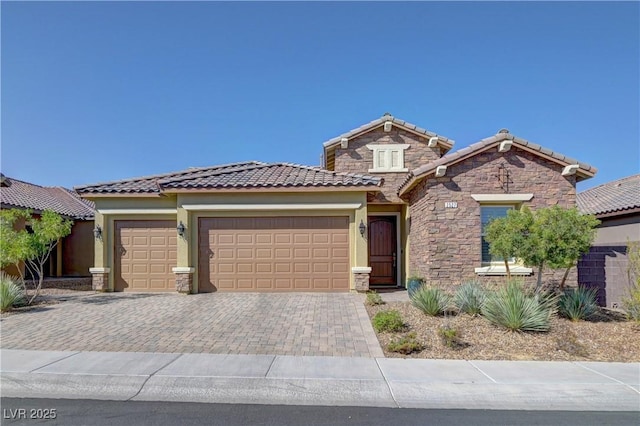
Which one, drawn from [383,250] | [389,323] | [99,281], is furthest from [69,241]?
[389,323]

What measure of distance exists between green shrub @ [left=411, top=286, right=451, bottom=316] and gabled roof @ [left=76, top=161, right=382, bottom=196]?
452cm

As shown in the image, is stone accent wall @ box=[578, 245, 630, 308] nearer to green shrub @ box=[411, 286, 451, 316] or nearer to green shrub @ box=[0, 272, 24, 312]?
green shrub @ box=[411, 286, 451, 316]

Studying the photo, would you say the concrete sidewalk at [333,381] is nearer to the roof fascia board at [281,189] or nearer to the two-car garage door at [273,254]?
the two-car garage door at [273,254]

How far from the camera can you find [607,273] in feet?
36.3

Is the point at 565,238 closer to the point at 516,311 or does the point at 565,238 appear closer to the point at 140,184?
the point at 516,311

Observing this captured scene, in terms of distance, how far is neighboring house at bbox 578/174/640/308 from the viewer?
35.3 ft

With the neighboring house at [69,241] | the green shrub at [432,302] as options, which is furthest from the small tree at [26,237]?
the green shrub at [432,302]

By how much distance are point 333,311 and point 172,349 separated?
4260 millimetres

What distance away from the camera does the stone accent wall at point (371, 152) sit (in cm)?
1581

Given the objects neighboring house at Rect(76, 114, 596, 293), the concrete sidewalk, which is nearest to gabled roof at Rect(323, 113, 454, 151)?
neighboring house at Rect(76, 114, 596, 293)

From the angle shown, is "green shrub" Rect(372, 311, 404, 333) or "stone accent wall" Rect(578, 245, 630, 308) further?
"stone accent wall" Rect(578, 245, 630, 308)

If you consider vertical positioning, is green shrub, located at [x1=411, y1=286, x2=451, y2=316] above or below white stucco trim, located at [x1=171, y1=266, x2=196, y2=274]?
below

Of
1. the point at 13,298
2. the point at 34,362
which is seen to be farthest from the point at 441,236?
the point at 13,298

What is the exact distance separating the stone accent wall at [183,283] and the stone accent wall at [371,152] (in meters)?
7.20
